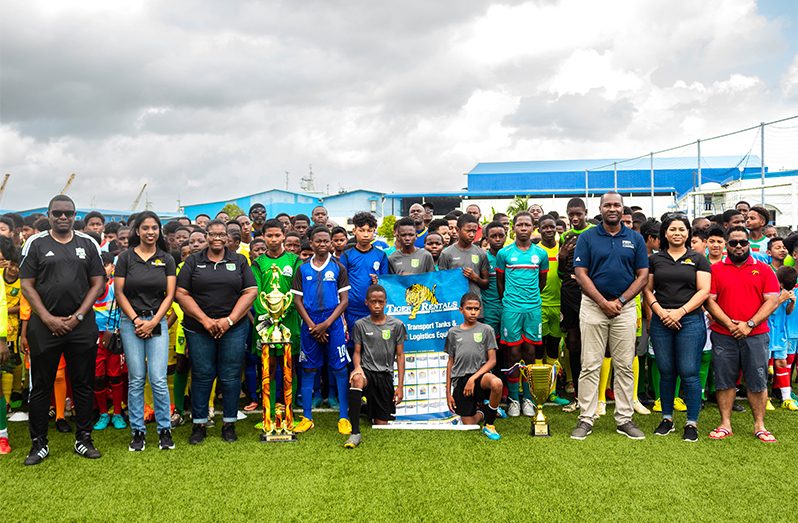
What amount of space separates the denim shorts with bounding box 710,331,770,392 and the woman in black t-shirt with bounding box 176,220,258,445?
4.58 metres

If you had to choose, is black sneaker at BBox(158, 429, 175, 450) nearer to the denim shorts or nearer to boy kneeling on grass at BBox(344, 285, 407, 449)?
boy kneeling on grass at BBox(344, 285, 407, 449)

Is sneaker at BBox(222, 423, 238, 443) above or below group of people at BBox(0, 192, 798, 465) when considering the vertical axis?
below

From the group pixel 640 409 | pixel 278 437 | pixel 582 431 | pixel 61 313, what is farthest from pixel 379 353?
pixel 640 409

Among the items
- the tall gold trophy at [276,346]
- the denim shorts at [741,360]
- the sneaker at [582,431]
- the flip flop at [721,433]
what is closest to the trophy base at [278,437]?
the tall gold trophy at [276,346]

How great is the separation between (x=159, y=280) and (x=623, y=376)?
178 inches

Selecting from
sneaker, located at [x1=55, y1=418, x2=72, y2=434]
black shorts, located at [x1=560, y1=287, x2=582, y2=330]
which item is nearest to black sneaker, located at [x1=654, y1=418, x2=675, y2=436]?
black shorts, located at [x1=560, y1=287, x2=582, y2=330]

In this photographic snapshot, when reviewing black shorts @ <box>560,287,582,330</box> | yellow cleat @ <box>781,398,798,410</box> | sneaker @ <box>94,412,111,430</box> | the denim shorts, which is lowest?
yellow cleat @ <box>781,398,798,410</box>

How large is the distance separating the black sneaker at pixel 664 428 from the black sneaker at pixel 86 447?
522 centimetres

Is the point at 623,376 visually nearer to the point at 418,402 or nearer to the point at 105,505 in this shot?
the point at 418,402

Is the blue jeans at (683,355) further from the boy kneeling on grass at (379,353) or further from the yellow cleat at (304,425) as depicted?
the yellow cleat at (304,425)

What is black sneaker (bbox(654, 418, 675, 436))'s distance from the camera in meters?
5.48

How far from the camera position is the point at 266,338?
5.56 metres

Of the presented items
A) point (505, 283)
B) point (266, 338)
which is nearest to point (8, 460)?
point (266, 338)

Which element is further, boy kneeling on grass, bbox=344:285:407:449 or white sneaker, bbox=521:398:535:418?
white sneaker, bbox=521:398:535:418
